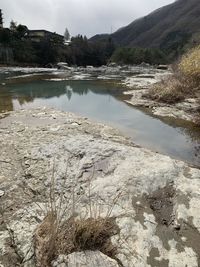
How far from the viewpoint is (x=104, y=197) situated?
483 centimetres

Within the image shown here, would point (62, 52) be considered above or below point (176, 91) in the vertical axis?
below

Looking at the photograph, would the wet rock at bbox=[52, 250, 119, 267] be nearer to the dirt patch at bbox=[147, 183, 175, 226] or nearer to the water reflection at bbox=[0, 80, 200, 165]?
Answer: the dirt patch at bbox=[147, 183, 175, 226]

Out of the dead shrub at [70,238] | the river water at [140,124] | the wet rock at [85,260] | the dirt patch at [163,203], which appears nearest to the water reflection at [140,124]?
the river water at [140,124]

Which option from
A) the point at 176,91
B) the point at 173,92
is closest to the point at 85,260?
the point at 173,92

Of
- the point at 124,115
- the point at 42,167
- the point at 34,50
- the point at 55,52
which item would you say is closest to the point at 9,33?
the point at 34,50

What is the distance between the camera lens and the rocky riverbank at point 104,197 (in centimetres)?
374

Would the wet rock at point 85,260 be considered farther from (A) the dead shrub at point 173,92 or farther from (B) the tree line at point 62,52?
(B) the tree line at point 62,52

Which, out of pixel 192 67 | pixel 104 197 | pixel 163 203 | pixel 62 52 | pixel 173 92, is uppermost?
pixel 192 67

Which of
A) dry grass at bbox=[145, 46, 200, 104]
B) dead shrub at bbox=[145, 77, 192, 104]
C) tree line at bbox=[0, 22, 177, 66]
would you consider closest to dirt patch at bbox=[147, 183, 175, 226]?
dry grass at bbox=[145, 46, 200, 104]

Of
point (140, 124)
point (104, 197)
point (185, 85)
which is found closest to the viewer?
point (104, 197)

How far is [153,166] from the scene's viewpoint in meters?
5.93

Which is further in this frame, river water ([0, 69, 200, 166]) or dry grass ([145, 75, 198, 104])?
dry grass ([145, 75, 198, 104])

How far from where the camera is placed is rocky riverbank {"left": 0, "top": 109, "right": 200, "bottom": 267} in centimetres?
374

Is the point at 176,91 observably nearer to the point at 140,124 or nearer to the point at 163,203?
the point at 140,124
